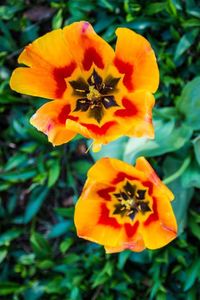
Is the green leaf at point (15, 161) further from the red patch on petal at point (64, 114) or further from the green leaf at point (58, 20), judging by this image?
the red patch on petal at point (64, 114)

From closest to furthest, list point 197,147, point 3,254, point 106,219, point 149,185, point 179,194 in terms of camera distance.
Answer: point 149,185 < point 106,219 < point 197,147 < point 179,194 < point 3,254

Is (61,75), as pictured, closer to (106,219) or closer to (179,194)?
(106,219)

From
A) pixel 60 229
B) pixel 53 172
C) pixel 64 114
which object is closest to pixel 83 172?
pixel 53 172

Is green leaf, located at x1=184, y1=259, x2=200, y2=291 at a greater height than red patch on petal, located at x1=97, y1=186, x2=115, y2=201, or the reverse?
red patch on petal, located at x1=97, y1=186, x2=115, y2=201

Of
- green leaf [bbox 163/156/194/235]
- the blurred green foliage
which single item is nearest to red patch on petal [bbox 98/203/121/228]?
the blurred green foliage

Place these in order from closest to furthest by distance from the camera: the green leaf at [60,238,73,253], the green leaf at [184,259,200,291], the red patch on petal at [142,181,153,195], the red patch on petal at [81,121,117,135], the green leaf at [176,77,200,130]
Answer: the red patch on petal at [81,121,117,135] → the red patch on petal at [142,181,153,195] → the green leaf at [176,77,200,130] → the green leaf at [184,259,200,291] → the green leaf at [60,238,73,253]

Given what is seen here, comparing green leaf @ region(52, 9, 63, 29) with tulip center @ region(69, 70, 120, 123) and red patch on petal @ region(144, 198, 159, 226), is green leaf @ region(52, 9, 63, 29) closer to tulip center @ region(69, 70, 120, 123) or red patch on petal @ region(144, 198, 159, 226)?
tulip center @ region(69, 70, 120, 123)
